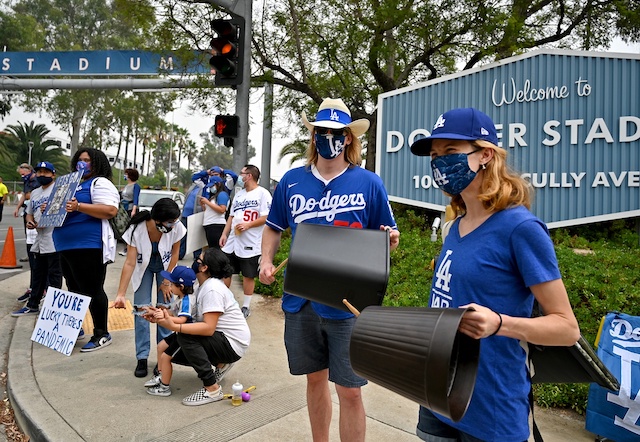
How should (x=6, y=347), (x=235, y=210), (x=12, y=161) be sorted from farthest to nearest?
(x=12, y=161), (x=235, y=210), (x=6, y=347)

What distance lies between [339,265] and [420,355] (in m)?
0.76

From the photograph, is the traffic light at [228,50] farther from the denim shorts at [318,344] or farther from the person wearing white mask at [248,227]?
the denim shorts at [318,344]

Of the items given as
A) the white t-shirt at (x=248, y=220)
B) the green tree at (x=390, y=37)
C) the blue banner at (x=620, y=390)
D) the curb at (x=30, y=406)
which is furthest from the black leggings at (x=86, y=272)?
the green tree at (x=390, y=37)

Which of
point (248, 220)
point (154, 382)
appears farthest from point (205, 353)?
point (248, 220)

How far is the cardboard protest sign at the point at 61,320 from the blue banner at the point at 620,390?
3957 millimetres

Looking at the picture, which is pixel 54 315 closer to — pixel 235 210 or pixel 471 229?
pixel 235 210

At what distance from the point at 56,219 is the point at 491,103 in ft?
25.7

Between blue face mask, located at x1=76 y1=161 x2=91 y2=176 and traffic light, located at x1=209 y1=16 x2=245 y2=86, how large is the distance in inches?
127

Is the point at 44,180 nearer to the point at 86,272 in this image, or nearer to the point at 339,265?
the point at 86,272

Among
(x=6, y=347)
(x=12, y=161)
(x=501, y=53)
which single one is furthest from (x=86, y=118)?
(x=6, y=347)

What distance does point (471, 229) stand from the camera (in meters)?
1.67

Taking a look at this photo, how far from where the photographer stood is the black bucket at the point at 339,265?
195cm

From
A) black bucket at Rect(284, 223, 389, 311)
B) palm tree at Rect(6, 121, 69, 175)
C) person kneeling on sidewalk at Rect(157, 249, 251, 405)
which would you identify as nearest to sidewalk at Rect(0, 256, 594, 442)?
person kneeling on sidewalk at Rect(157, 249, 251, 405)

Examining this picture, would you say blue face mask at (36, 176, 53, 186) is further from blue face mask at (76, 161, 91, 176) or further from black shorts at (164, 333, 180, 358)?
black shorts at (164, 333, 180, 358)
